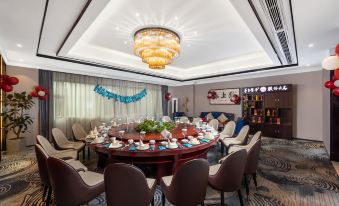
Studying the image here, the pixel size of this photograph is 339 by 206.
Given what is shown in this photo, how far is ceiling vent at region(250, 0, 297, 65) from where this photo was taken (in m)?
2.08

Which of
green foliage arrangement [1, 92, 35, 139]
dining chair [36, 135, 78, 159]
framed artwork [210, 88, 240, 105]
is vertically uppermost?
framed artwork [210, 88, 240, 105]

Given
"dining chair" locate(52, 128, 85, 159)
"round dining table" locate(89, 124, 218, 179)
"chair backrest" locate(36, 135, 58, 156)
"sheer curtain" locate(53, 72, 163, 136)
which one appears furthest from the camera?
"sheer curtain" locate(53, 72, 163, 136)

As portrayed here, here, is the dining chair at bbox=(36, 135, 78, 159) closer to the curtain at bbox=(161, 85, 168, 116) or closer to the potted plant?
the potted plant

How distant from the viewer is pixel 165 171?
2.82m

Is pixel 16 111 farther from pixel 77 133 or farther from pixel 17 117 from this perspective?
pixel 77 133

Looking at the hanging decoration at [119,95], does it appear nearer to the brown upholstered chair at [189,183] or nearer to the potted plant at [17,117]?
the potted plant at [17,117]

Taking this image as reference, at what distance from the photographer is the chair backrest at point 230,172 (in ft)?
6.29

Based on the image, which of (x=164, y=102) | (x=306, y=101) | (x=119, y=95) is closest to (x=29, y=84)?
(x=119, y=95)

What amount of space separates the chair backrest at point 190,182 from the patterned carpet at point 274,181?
2.45 feet

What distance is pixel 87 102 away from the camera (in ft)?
20.8

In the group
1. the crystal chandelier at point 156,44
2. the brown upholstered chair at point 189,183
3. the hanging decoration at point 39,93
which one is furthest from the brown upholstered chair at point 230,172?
the hanging decoration at point 39,93

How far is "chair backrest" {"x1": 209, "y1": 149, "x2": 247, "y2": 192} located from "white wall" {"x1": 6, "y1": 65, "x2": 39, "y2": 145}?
18.9ft

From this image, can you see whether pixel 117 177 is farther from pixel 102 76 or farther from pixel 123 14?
pixel 102 76

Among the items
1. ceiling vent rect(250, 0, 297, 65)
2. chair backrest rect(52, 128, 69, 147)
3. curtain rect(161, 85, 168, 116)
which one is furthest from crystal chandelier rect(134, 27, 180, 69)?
curtain rect(161, 85, 168, 116)
